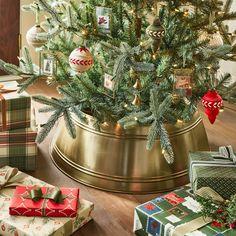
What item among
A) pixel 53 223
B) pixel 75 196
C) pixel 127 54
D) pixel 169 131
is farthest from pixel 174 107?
pixel 53 223

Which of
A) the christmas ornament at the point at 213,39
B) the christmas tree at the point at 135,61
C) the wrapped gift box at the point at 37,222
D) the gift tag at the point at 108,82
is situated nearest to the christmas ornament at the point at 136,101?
the christmas tree at the point at 135,61

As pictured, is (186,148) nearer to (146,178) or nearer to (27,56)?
(146,178)

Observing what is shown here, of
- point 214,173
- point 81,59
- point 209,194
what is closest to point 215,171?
point 214,173

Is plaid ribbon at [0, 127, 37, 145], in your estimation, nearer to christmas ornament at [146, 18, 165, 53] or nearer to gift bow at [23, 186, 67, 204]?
gift bow at [23, 186, 67, 204]

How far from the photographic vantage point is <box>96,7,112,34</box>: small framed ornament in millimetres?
2254

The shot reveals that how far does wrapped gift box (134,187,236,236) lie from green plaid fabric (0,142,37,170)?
70 cm

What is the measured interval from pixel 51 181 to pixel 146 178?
1.54 ft

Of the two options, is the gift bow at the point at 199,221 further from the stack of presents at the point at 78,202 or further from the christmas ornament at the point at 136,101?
the christmas ornament at the point at 136,101

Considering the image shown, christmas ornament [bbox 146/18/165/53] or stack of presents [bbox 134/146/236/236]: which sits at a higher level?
christmas ornament [bbox 146/18/165/53]

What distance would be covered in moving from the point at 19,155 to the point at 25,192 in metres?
0.41

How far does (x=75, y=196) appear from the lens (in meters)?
2.10

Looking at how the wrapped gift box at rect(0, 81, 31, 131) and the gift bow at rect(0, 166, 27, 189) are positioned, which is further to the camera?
the wrapped gift box at rect(0, 81, 31, 131)

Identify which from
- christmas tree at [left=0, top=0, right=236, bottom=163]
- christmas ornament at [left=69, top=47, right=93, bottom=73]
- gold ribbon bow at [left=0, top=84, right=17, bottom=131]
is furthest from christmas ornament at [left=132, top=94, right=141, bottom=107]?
gold ribbon bow at [left=0, top=84, right=17, bottom=131]

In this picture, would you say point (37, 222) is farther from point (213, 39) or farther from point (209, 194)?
point (213, 39)
